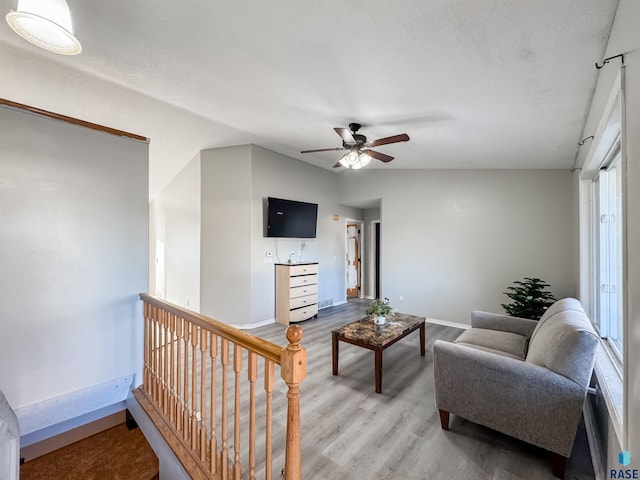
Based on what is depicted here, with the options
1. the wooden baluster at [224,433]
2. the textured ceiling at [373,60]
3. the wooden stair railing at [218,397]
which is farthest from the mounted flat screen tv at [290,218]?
the wooden baluster at [224,433]

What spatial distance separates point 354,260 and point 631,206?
20.5 feet

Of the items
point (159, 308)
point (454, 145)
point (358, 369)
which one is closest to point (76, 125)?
point (159, 308)

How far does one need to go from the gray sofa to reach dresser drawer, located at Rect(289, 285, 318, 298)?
2983 mm

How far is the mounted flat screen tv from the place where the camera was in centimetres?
467

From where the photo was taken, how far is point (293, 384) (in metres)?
1.18

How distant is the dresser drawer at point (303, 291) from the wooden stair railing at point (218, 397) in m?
1.90

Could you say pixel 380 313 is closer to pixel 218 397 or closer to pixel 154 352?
pixel 218 397

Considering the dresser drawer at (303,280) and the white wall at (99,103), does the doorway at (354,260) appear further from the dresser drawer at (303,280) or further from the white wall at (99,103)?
the white wall at (99,103)

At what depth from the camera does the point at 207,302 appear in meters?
4.64

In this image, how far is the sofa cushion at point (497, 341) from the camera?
8.07 feet

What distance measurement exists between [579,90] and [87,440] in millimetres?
4921

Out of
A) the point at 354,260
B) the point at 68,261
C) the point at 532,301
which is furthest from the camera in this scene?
the point at 354,260

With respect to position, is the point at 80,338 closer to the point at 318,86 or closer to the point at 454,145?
the point at 318,86

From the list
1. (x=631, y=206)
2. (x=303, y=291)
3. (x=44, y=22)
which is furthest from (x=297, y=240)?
(x=631, y=206)
